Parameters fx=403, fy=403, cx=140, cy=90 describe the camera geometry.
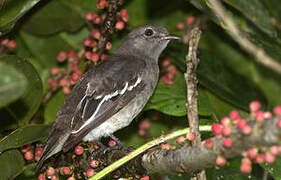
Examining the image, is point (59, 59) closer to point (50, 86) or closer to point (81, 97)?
point (50, 86)

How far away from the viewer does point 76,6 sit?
18.2 ft

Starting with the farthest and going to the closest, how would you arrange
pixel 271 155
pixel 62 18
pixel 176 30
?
pixel 176 30, pixel 62 18, pixel 271 155

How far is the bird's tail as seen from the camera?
4.11 metres

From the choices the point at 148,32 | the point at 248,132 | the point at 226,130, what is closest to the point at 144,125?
the point at 148,32

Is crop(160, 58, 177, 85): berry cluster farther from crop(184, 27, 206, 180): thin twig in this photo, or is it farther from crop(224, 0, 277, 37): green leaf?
crop(184, 27, 206, 180): thin twig

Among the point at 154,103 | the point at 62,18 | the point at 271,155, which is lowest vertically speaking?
the point at 154,103

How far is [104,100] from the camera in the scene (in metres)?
4.69

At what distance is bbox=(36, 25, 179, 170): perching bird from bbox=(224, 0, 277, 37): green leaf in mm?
1370

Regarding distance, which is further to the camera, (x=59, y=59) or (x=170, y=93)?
(x=59, y=59)

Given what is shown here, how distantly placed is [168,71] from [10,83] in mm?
3543

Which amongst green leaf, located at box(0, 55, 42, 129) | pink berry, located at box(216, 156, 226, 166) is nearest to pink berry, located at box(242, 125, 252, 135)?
pink berry, located at box(216, 156, 226, 166)

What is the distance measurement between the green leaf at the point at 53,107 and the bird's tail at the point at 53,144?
1.92ft

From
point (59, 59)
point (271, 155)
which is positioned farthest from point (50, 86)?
point (271, 155)

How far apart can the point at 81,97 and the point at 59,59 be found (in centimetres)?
104
